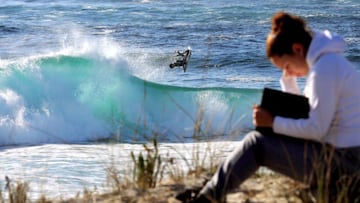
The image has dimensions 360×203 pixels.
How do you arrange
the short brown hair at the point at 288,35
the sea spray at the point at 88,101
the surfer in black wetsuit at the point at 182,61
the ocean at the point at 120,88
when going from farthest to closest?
the surfer in black wetsuit at the point at 182,61, the sea spray at the point at 88,101, the ocean at the point at 120,88, the short brown hair at the point at 288,35

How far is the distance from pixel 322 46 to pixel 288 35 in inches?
8.1

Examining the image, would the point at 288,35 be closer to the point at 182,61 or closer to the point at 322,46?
the point at 322,46

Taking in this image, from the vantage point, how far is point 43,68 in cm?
1523

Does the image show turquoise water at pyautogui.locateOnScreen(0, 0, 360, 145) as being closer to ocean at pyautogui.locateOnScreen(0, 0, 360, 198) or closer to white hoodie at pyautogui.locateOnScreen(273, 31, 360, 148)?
ocean at pyautogui.locateOnScreen(0, 0, 360, 198)

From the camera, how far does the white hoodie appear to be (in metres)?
4.25

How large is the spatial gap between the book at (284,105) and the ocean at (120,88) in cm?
120

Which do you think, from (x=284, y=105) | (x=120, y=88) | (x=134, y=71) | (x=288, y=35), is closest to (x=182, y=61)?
(x=134, y=71)

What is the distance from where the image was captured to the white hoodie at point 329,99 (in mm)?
4250

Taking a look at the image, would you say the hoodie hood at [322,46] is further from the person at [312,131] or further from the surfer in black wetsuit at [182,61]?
the surfer in black wetsuit at [182,61]

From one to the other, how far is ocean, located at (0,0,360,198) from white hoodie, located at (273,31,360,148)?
1.39m

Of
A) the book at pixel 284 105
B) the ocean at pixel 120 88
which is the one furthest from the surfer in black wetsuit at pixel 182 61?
the book at pixel 284 105

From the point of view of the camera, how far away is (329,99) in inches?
167

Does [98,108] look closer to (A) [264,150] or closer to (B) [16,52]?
(B) [16,52]

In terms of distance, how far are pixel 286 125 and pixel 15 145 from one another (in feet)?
26.1
